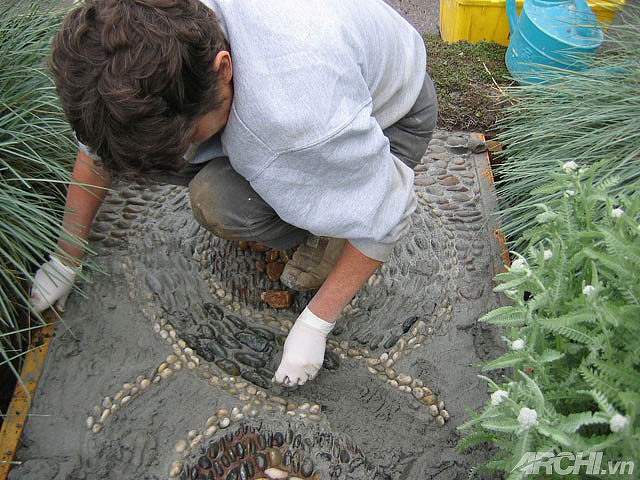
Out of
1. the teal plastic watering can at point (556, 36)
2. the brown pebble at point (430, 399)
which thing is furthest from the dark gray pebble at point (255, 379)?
the teal plastic watering can at point (556, 36)

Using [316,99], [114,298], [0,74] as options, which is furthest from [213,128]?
[0,74]

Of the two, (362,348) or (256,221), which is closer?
(256,221)

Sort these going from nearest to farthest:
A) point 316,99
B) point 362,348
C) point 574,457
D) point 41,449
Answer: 1. point 574,457
2. point 316,99
3. point 41,449
4. point 362,348

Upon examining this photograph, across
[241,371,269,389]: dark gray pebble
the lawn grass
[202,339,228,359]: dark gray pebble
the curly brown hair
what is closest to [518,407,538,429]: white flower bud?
the curly brown hair

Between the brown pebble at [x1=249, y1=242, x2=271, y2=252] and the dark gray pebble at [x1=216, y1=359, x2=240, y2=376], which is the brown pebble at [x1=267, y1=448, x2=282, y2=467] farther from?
the brown pebble at [x1=249, y1=242, x2=271, y2=252]

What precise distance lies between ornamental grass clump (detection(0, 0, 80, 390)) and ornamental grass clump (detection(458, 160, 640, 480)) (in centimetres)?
112

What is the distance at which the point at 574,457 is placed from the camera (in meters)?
0.88

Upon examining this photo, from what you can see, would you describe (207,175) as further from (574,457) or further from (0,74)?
(574,457)

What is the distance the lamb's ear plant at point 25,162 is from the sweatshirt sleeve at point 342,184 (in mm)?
628

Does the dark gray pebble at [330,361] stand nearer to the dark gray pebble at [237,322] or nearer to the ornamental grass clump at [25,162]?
the dark gray pebble at [237,322]

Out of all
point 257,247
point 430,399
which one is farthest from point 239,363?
point 430,399

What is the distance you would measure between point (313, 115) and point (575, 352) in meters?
0.62

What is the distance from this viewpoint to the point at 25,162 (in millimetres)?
1662

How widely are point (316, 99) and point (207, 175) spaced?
49 centimetres
